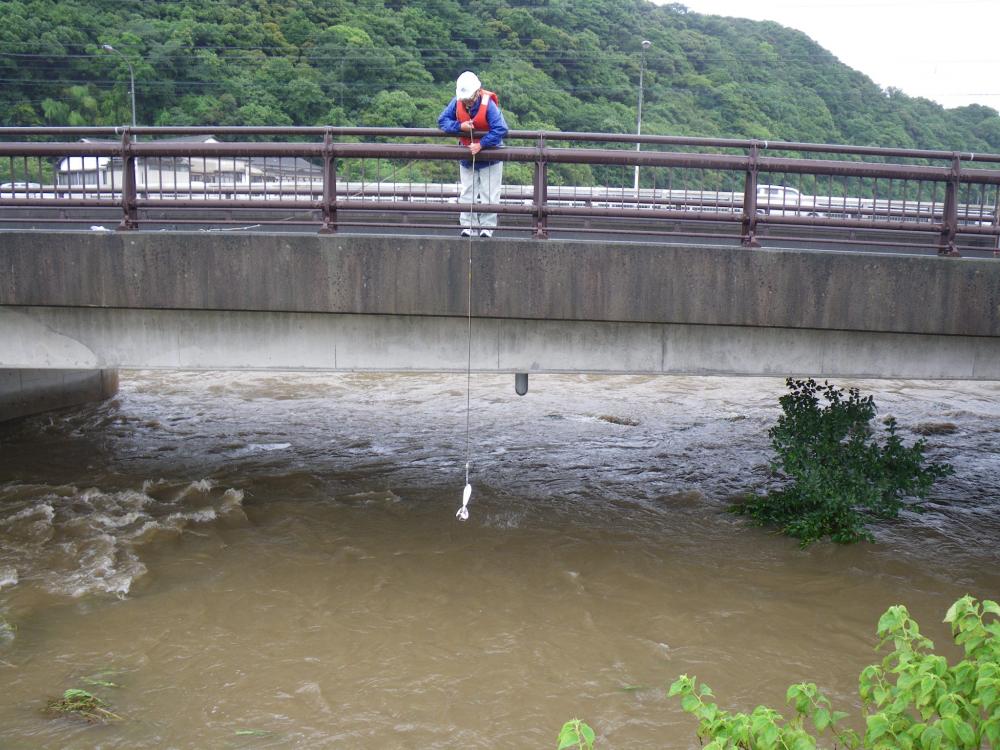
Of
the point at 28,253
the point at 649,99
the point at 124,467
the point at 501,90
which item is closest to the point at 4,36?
the point at 501,90

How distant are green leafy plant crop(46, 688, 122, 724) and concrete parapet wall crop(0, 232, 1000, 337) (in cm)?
281

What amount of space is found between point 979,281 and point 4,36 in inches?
1697

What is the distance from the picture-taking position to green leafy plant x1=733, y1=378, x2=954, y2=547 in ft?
29.5

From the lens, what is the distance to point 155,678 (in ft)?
21.8

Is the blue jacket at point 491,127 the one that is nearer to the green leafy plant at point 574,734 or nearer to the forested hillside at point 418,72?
the green leafy plant at point 574,734

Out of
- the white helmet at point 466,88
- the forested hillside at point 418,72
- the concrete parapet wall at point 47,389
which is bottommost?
the concrete parapet wall at point 47,389

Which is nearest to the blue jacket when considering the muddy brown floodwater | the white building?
the white building

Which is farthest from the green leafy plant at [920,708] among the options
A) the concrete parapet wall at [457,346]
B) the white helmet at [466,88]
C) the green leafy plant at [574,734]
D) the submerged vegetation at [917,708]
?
the white helmet at [466,88]

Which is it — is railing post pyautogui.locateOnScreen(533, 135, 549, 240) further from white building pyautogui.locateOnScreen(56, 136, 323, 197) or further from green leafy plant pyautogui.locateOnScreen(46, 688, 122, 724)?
green leafy plant pyautogui.locateOnScreen(46, 688, 122, 724)

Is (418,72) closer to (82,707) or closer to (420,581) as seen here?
(420,581)

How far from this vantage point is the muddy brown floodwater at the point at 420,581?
6406mm

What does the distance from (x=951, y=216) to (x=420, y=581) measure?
5356 millimetres

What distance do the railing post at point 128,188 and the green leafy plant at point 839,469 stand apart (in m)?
6.17

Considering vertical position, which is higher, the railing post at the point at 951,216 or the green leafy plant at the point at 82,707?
the railing post at the point at 951,216
